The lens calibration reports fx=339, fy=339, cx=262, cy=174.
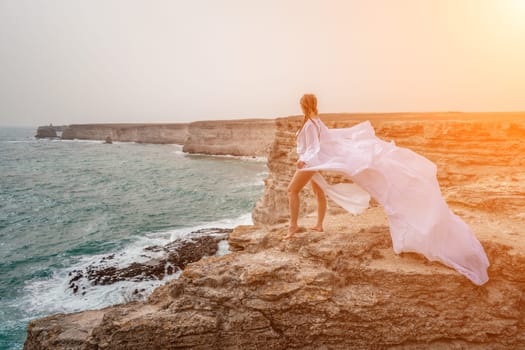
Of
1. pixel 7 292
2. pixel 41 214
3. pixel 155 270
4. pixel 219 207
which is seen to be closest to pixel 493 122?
pixel 155 270

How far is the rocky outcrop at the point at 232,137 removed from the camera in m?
66.9

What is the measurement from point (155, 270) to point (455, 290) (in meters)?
12.2

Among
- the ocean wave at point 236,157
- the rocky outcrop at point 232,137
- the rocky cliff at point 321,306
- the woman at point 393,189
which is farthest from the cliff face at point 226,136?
the rocky cliff at point 321,306

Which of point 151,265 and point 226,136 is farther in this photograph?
point 226,136

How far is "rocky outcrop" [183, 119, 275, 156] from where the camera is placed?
66.9 metres

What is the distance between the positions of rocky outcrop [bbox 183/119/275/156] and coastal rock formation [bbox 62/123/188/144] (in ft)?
79.6

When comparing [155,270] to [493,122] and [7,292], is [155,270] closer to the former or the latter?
[7,292]

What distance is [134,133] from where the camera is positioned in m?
114

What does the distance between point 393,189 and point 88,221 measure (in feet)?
74.4

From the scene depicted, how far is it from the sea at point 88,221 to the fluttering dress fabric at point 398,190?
32.4 feet

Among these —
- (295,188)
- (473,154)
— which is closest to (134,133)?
(473,154)

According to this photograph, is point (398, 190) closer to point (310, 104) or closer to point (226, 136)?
point (310, 104)

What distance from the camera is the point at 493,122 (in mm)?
10492

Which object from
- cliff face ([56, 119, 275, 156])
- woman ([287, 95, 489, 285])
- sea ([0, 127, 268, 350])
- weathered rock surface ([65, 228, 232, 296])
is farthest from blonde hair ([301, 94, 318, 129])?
cliff face ([56, 119, 275, 156])
